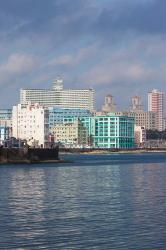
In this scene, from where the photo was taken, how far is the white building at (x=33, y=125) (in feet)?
580

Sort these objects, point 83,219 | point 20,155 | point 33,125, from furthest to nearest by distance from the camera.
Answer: point 33,125 < point 20,155 < point 83,219

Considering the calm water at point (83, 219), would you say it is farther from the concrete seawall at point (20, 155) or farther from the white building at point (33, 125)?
the white building at point (33, 125)

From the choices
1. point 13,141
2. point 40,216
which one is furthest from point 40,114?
point 40,216

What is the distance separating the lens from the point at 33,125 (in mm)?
181500

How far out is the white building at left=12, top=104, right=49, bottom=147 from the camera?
580 feet

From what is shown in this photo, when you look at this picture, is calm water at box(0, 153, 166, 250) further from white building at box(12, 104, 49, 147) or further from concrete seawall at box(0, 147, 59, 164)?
white building at box(12, 104, 49, 147)

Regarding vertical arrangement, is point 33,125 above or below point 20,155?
above

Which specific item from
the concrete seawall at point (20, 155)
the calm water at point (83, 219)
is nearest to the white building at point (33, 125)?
the concrete seawall at point (20, 155)

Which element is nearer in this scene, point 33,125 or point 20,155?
point 20,155

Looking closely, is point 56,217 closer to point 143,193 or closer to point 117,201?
point 117,201

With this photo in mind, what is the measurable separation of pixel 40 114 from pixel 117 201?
454 feet

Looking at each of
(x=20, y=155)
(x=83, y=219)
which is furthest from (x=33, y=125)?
(x=83, y=219)

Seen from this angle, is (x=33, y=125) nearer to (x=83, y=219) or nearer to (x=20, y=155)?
(x=20, y=155)

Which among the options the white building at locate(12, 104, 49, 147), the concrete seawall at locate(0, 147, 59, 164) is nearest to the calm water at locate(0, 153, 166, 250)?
the concrete seawall at locate(0, 147, 59, 164)
